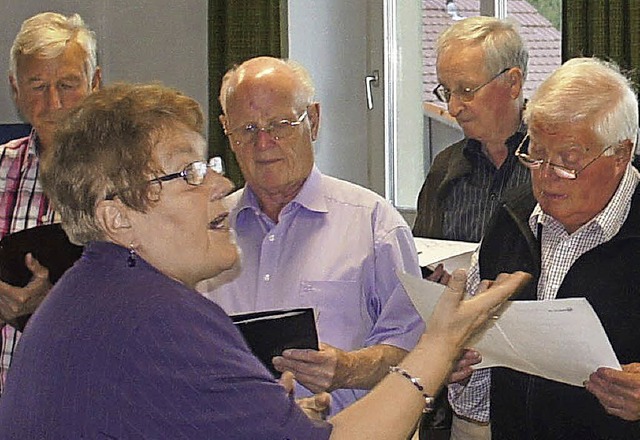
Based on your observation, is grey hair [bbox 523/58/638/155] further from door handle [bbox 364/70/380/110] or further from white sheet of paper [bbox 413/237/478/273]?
door handle [bbox 364/70/380/110]

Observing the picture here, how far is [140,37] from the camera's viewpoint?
514 cm

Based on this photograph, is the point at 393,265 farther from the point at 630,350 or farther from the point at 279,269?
the point at 630,350

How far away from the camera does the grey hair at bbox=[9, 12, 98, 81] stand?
9.01 ft

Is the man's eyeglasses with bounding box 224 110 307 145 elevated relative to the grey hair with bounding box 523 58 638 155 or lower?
lower

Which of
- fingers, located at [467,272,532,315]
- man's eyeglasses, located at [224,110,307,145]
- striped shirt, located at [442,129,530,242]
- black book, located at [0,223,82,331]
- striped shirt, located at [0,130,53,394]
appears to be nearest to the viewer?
fingers, located at [467,272,532,315]

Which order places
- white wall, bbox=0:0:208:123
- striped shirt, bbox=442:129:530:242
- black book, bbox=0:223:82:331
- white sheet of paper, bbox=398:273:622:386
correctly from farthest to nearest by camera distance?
white wall, bbox=0:0:208:123 < striped shirt, bbox=442:129:530:242 < black book, bbox=0:223:82:331 < white sheet of paper, bbox=398:273:622:386

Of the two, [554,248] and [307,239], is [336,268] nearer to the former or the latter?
[307,239]

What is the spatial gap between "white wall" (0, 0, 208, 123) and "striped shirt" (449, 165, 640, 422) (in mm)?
2750

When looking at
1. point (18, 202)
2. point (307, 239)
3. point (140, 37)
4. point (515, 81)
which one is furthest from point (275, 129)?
point (140, 37)

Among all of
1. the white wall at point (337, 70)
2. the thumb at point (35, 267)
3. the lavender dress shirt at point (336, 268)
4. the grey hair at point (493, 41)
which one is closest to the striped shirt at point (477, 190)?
the grey hair at point (493, 41)

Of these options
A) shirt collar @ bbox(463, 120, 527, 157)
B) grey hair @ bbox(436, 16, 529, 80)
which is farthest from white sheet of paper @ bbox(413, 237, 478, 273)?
grey hair @ bbox(436, 16, 529, 80)

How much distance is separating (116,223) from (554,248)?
1.07 m

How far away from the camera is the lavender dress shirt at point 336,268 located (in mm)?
2395

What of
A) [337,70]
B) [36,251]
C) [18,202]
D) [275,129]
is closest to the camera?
[36,251]
